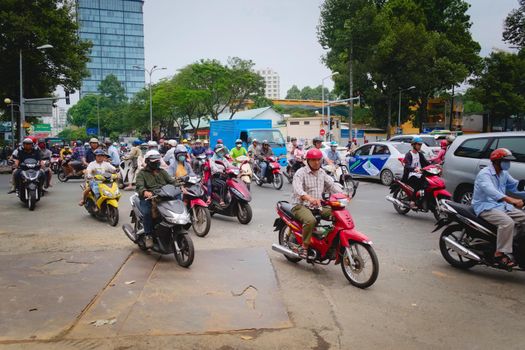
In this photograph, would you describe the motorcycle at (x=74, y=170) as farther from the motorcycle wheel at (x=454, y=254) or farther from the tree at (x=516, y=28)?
the tree at (x=516, y=28)

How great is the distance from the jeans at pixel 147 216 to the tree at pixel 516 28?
43.9 metres

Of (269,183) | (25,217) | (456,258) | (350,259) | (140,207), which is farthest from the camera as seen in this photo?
(269,183)

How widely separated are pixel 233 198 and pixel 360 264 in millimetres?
4405

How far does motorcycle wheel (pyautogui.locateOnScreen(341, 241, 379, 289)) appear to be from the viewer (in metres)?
5.05

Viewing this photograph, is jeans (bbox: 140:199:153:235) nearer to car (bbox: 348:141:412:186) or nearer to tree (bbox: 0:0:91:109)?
car (bbox: 348:141:412:186)

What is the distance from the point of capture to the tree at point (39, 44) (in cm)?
2970

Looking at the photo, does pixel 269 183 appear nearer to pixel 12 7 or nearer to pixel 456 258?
pixel 456 258

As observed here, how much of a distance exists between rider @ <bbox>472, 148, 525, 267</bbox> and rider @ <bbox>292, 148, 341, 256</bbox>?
1.75m

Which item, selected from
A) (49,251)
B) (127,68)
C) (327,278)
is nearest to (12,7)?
(49,251)

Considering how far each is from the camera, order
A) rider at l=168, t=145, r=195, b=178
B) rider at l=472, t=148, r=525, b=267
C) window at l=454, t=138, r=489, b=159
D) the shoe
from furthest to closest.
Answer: rider at l=168, t=145, r=195, b=178, window at l=454, t=138, r=489, b=159, the shoe, rider at l=472, t=148, r=525, b=267

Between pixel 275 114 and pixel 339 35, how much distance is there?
24723mm

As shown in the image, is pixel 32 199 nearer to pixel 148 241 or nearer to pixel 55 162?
pixel 148 241

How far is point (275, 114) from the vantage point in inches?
2554

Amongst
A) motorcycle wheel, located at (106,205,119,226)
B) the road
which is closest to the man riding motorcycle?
motorcycle wheel, located at (106,205,119,226)
